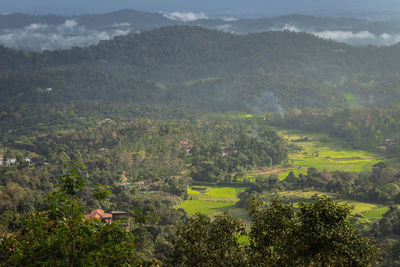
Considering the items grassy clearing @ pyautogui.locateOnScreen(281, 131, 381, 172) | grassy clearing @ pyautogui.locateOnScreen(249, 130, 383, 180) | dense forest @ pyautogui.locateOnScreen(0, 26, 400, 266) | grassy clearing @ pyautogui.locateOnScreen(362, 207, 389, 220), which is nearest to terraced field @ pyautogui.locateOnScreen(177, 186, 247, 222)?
dense forest @ pyautogui.locateOnScreen(0, 26, 400, 266)

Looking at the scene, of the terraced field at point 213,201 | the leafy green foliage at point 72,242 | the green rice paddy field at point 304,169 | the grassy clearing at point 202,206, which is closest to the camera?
the leafy green foliage at point 72,242

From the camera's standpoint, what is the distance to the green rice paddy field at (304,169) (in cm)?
4669

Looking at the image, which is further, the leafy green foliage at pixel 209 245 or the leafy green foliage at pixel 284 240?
the leafy green foliage at pixel 209 245

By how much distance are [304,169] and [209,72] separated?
10772 centimetres

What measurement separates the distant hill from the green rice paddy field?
38648 millimetres

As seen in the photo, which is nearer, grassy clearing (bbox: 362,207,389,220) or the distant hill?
grassy clearing (bbox: 362,207,389,220)

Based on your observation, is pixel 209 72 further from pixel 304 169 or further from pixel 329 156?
pixel 304 169

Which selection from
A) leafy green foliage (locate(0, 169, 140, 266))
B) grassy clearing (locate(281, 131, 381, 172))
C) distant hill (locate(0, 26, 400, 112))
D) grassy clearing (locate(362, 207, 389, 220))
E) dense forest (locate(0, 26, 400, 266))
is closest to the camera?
leafy green foliage (locate(0, 169, 140, 266))

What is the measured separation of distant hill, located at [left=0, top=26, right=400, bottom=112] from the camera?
128625 mm

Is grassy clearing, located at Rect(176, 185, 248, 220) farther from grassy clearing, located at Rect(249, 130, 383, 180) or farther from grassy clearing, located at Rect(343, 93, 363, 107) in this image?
grassy clearing, located at Rect(343, 93, 363, 107)

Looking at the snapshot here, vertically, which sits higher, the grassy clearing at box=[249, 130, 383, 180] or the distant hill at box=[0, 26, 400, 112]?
the distant hill at box=[0, 26, 400, 112]

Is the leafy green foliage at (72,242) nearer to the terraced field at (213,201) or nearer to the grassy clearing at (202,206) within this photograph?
the terraced field at (213,201)

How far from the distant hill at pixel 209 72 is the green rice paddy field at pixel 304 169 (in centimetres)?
3865

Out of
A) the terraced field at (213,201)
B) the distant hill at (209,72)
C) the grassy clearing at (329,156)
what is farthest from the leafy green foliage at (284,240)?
the distant hill at (209,72)
